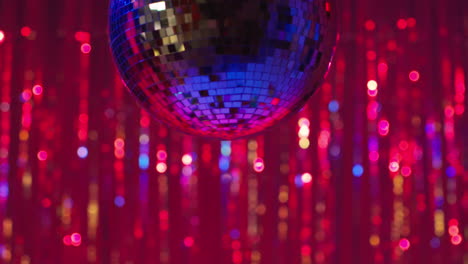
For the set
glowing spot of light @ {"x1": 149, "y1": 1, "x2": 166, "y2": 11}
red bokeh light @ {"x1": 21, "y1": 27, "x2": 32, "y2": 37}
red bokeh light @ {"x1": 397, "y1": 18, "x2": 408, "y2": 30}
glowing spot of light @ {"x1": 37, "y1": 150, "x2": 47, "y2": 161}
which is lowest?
glowing spot of light @ {"x1": 37, "y1": 150, "x2": 47, "y2": 161}

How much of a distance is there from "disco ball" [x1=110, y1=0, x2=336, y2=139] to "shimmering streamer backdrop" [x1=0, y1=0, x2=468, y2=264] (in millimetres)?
1897

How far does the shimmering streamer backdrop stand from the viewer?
235 cm

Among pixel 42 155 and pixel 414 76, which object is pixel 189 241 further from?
pixel 414 76

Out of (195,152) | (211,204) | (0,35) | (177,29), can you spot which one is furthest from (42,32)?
(177,29)

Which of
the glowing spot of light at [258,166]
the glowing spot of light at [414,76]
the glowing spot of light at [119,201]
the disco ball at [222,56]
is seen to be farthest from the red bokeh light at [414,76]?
the disco ball at [222,56]

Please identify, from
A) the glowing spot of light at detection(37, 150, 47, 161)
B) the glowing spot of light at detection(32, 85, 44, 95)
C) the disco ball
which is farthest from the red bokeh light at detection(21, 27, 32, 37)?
the disco ball

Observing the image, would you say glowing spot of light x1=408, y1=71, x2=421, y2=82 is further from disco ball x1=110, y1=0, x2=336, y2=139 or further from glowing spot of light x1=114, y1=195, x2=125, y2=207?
disco ball x1=110, y1=0, x2=336, y2=139

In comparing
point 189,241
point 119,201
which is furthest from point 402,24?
point 119,201

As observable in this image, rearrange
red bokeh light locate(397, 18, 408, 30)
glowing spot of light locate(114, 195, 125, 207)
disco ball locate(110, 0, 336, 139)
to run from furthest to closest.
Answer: red bokeh light locate(397, 18, 408, 30)
glowing spot of light locate(114, 195, 125, 207)
disco ball locate(110, 0, 336, 139)

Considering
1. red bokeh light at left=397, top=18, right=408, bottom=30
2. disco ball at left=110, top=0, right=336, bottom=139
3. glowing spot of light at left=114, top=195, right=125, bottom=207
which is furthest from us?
red bokeh light at left=397, top=18, right=408, bottom=30

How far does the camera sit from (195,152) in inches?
93.9

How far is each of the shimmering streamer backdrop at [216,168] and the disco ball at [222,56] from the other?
190 centimetres

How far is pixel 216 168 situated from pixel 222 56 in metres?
1.96

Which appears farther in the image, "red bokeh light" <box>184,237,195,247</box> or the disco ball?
"red bokeh light" <box>184,237,195,247</box>
